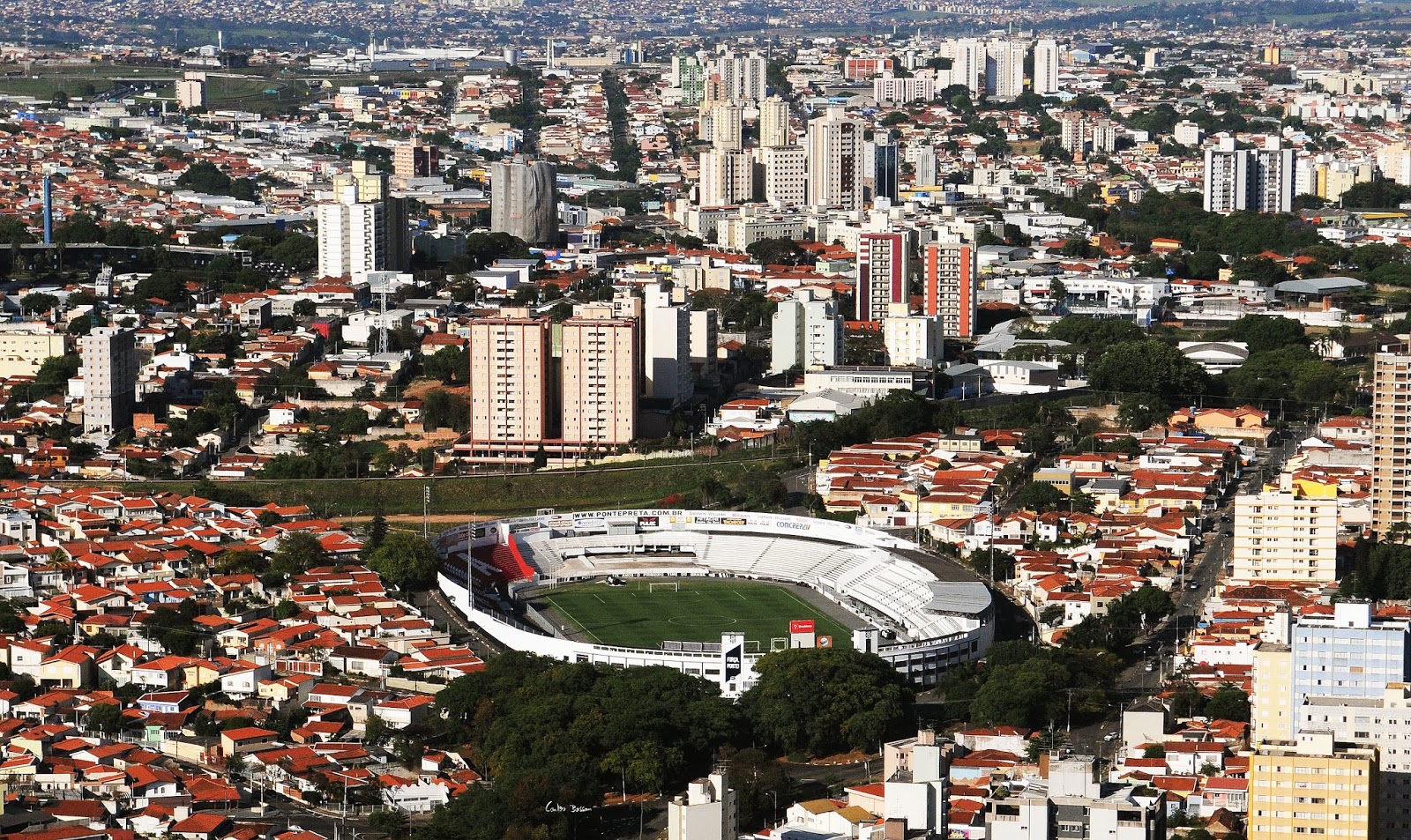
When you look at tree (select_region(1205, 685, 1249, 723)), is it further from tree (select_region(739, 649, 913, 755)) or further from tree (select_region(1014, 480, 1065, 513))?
tree (select_region(1014, 480, 1065, 513))

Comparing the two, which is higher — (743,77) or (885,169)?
(743,77)

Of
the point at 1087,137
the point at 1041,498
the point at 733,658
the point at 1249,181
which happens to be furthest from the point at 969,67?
the point at 733,658

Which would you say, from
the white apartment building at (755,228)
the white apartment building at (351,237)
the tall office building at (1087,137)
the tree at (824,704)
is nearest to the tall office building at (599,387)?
the tree at (824,704)

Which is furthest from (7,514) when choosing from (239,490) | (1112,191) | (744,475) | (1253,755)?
(1112,191)

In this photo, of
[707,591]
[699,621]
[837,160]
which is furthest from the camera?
[837,160]

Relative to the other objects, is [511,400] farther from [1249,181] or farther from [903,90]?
[903,90]

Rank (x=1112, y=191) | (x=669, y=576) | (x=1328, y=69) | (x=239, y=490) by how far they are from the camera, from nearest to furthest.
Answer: (x=669, y=576) → (x=239, y=490) → (x=1112, y=191) → (x=1328, y=69)

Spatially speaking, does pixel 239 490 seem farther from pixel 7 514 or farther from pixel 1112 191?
pixel 1112 191

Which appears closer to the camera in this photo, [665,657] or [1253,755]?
[1253,755]
